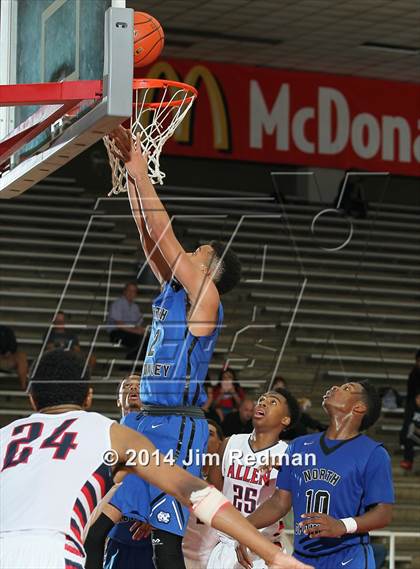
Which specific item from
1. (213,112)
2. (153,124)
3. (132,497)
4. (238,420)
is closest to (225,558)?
(132,497)

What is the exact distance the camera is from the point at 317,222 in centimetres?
1850

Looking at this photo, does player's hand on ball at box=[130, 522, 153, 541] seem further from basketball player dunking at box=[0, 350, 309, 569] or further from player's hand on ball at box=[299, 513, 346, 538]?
basketball player dunking at box=[0, 350, 309, 569]

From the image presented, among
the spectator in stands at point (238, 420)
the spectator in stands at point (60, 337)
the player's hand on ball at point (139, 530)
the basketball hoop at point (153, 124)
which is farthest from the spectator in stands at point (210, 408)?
the basketball hoop at point (153, 124)

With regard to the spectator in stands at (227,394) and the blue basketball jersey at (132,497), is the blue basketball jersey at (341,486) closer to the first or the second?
the blue basketball jersey at (132,497)

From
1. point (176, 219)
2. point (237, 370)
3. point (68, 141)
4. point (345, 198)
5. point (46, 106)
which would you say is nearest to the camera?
point (68, 141)

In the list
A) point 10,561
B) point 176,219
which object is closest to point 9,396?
point 176,219

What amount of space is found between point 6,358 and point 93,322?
190 cm

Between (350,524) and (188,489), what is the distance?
2456 mm

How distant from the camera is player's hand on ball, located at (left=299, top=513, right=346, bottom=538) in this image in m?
6.46

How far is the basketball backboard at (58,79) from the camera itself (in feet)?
17.1

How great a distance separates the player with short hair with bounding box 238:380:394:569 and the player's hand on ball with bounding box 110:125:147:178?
73.7 inches

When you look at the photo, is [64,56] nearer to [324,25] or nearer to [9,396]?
[9,396]

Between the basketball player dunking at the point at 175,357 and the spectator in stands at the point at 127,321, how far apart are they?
8.04 metres

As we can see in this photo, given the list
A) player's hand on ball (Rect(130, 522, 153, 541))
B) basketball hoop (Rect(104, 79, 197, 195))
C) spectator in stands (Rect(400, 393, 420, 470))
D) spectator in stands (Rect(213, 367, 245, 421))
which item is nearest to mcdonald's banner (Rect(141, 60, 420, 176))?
spectator in stands (Rect(400, 393, 420, 470))
